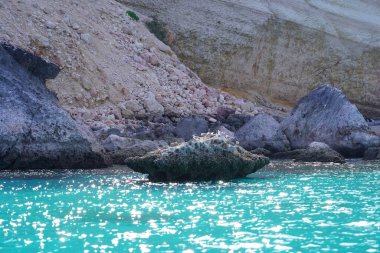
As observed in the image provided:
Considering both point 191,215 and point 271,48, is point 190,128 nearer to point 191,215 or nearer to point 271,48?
point 191,215

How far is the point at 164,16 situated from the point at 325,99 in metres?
22.8

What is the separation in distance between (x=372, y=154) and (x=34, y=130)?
13287mm

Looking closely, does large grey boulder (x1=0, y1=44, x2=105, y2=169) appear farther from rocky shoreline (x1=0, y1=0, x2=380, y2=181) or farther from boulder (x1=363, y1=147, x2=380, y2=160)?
boulder (x1=363, y1=147, x2=380, y2=160)

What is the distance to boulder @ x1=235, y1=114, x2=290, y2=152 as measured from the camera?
28.2m

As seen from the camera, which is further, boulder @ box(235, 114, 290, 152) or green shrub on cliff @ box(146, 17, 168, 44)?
green shrub on cliff @ box(146, 17, 168, 44)

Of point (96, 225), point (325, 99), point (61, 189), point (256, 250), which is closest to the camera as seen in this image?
point (256, 250)

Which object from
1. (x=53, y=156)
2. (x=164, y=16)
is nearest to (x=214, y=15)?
(x=164, y=16)

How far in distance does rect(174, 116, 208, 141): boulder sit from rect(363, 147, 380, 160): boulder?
7.63 meters

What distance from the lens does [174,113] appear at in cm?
3388

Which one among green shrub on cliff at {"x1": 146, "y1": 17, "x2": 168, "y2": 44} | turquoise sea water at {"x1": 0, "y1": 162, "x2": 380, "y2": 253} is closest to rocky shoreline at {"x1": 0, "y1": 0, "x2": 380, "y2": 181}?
green shrub on cliff at {"x1": 146, "y1": 17, "x2": 168, "y2": 44}

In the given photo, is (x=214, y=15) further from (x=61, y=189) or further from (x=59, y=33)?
(x=61, y=189)

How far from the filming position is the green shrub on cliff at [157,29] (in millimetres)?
46594

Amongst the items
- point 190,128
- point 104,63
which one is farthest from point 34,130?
point 104,63

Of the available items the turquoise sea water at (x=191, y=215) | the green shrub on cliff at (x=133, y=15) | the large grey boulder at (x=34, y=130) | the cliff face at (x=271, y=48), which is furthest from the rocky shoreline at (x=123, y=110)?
the cliff face at (x=271, y=48)
